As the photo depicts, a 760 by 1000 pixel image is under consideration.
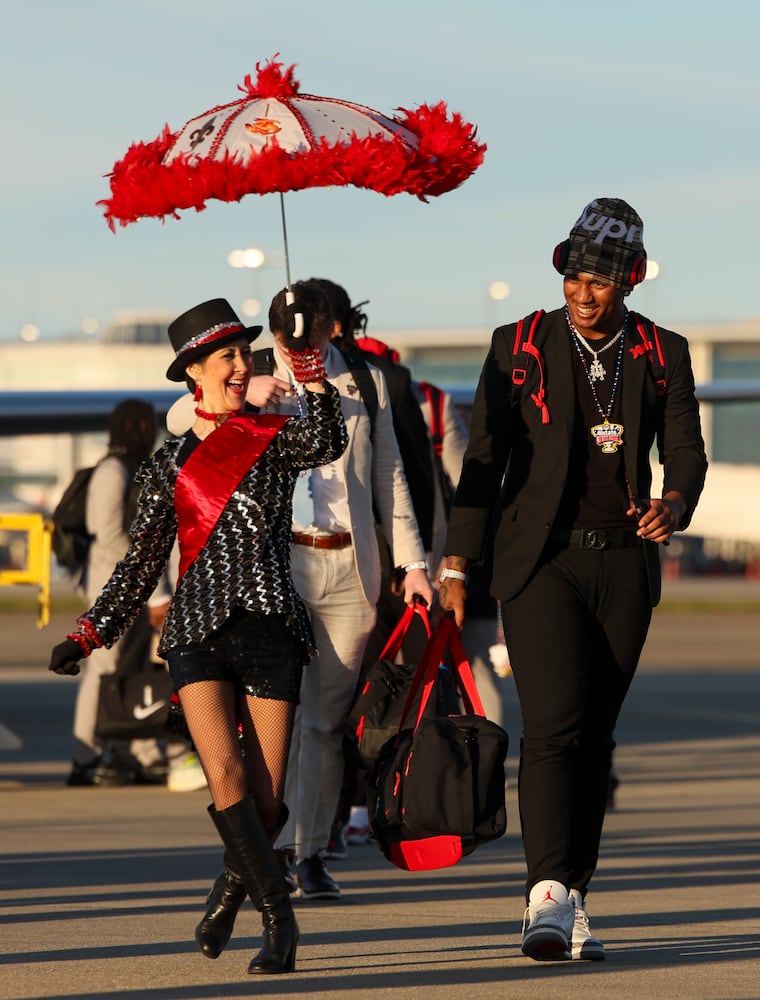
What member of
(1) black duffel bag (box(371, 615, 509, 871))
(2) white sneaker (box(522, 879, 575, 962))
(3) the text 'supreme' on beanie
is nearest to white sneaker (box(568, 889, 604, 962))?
(2) white sneaker (box(522, 879, 575, 962))

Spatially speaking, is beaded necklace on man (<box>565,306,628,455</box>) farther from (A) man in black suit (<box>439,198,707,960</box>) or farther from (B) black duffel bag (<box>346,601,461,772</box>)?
(B) black duffel bag (<box>346,601,461,772</box>)

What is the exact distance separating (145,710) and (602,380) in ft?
15.9

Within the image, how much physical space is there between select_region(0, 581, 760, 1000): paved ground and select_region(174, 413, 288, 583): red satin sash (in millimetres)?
1147

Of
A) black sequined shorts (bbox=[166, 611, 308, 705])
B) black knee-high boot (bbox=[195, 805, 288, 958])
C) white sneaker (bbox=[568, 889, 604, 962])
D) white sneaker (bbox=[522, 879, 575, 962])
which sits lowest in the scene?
white sneaker (bbox=[568, 889, 604, 962])

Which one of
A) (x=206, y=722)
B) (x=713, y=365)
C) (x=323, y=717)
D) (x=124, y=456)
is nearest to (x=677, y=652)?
Result: (x=124, y=456)

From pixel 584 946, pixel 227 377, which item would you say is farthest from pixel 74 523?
Result: pixel 584 946

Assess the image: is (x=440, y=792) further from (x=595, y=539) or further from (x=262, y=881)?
(x=595, y=539)

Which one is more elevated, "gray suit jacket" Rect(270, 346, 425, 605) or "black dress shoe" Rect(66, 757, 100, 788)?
"gray suit jacket" Rect(270, 346, 425, 605)

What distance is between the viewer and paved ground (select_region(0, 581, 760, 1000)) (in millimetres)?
4922

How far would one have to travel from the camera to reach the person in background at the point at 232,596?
204 inches

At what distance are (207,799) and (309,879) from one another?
320cm

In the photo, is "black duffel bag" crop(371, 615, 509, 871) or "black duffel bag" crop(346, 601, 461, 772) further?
"black duffel bag" crop(346, 601, 461, 772)

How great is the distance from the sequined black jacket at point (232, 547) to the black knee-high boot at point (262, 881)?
1.62 feet

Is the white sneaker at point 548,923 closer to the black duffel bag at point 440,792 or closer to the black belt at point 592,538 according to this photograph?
the black duffel bag at point 440,792
